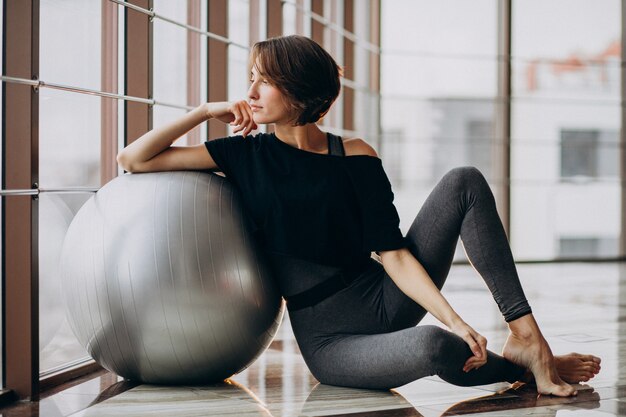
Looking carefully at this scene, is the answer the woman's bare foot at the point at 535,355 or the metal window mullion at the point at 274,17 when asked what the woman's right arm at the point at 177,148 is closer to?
the woman's bare foot at the point at 535,355

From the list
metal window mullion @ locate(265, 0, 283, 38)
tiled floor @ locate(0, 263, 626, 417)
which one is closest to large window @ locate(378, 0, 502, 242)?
metal window mullion @ locate(265, 0, 283, 38)

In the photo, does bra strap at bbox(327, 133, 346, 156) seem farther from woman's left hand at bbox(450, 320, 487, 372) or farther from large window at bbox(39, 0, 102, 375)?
large window at bbox(39, 0, 102, 375)

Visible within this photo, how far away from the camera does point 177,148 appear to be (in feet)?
6.63

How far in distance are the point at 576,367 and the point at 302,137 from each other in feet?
2.99

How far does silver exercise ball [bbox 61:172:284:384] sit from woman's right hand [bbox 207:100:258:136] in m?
0.15

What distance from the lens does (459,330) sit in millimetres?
1811

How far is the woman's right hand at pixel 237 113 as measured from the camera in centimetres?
196

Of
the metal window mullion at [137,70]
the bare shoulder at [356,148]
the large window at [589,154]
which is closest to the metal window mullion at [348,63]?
the large window at [589,154]

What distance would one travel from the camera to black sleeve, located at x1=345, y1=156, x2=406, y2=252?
1938mm

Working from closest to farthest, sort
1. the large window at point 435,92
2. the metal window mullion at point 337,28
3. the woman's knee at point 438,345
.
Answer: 1. the woman's knee at point 438,345
2. the metal window mullion at point 337,28
3. the large window at point 435,92

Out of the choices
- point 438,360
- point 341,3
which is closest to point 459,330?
point 438,360

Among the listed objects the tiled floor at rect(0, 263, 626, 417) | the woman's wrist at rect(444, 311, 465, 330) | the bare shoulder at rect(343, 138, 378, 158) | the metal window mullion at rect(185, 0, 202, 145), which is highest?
the metal window mullion at rect(185, 0, 202, 145)

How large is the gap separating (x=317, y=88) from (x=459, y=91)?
512 cm

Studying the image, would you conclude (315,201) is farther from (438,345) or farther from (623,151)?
(623,151)
